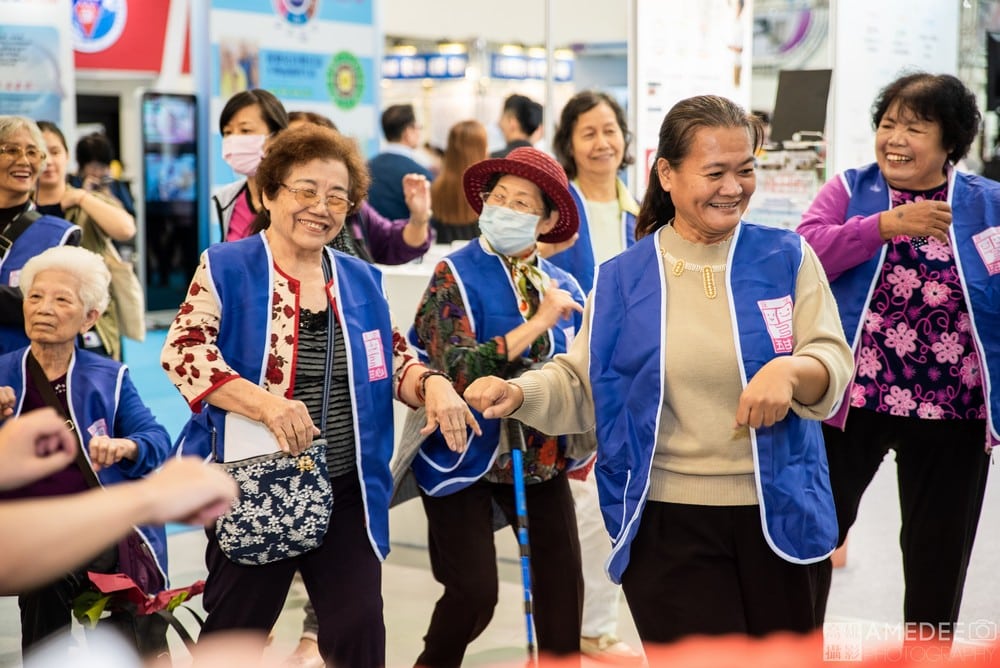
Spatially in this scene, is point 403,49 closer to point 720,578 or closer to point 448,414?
point 448,414

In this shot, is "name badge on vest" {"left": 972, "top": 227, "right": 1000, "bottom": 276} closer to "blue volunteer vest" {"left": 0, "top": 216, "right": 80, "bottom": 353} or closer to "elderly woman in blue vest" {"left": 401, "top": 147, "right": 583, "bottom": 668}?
"elderly woman in blue vest" {"left": 401, "top": 147, "right": 583, "bottom": 668}

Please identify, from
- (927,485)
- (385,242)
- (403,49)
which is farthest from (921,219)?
(403,49)

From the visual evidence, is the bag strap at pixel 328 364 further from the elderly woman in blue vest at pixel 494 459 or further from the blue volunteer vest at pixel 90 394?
the blue volunteer vest at pixel 90 394

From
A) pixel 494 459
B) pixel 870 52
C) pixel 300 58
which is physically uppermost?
pixel 300 58

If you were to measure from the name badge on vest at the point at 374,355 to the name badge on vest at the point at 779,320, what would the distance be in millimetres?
942

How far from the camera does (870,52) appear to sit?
219 inches

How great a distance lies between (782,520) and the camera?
2.62 meters

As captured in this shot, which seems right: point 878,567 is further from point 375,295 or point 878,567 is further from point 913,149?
point 375,295

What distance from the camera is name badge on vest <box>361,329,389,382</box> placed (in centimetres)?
303

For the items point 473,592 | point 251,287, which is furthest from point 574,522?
point 251,287

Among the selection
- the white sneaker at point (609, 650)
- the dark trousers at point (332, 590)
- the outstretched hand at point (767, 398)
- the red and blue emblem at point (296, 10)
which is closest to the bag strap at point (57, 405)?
the dark trousers at point (332, 590)

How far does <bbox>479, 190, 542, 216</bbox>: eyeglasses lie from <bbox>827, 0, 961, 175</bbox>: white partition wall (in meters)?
2.18

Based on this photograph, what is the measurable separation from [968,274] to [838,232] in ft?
1.18

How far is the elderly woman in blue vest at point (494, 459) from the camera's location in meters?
3.44
